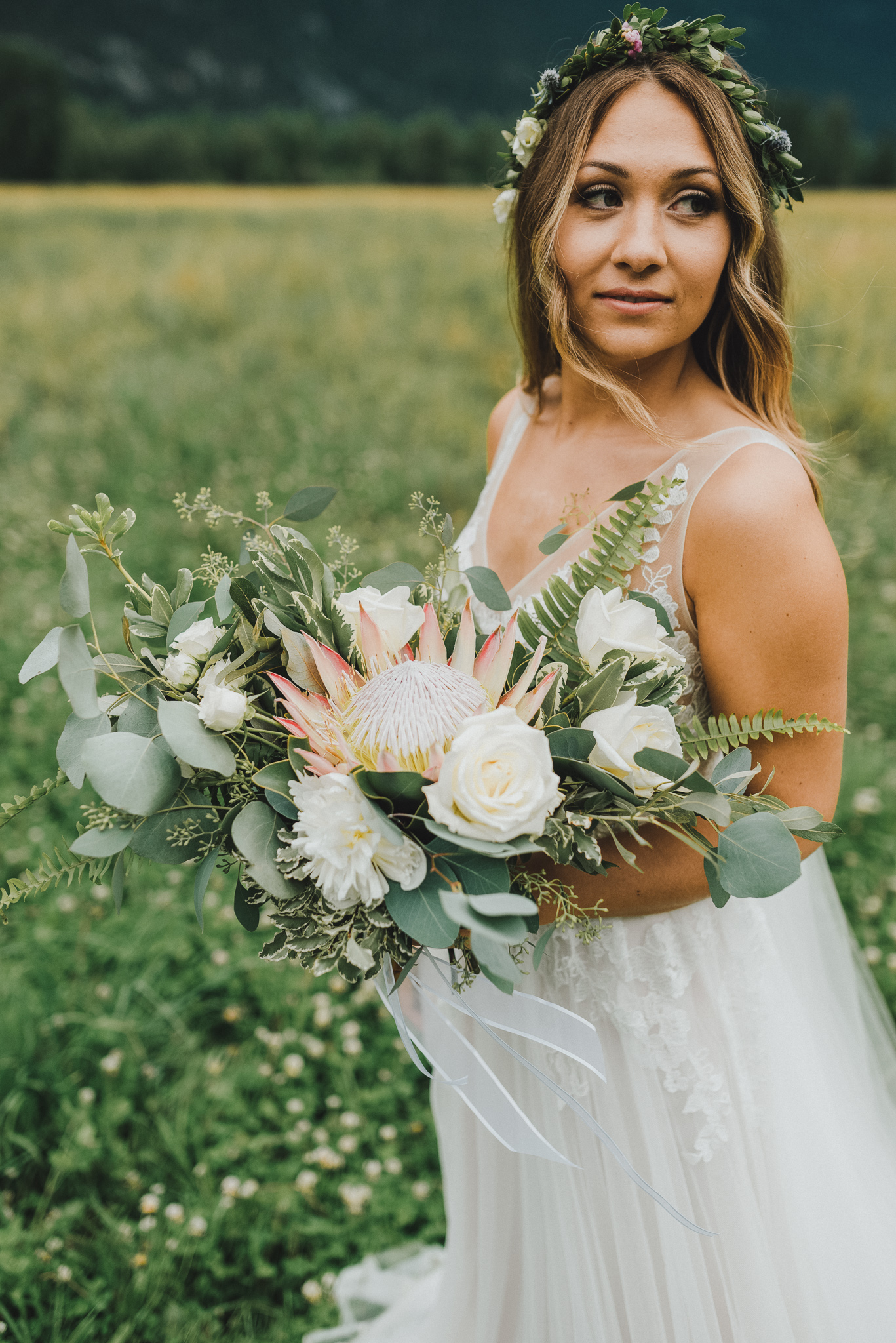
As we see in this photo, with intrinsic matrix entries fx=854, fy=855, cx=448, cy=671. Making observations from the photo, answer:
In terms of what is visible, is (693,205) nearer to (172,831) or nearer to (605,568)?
(605,568)

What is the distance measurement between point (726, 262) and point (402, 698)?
1.00m

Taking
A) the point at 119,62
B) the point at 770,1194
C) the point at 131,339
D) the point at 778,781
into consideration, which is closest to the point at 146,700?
the point at 778,781

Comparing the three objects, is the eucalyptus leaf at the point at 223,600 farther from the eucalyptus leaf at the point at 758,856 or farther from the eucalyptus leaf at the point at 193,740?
the eucalyptus leaf at the point at 758,856

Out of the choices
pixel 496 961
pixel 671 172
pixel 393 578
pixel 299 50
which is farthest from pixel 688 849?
pixel 299 50

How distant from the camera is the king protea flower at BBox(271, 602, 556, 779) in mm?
960

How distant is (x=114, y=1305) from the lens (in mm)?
1983

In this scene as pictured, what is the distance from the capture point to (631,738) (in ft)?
3.20

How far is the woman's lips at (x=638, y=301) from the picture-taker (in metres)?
1.35

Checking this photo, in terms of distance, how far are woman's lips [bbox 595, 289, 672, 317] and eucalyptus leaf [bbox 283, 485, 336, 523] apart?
55 cm

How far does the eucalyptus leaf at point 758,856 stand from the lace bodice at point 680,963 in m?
0.36

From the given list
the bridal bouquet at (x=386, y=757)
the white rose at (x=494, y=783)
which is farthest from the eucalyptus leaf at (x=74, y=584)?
the white rose at (x=494, y=783)

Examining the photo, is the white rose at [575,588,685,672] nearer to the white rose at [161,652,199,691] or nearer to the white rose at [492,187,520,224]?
the white rose at [161,652,199,691]

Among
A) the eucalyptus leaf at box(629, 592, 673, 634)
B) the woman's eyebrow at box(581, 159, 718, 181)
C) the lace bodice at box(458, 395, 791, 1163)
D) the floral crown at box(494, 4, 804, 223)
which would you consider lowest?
the lace bodice at box(458, 395, 791, 1163)

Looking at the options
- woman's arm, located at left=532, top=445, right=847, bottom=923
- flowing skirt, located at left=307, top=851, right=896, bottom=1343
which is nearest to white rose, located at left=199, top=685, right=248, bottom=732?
woman's arm, located at left=532, top=445, right=847, bottom=923
